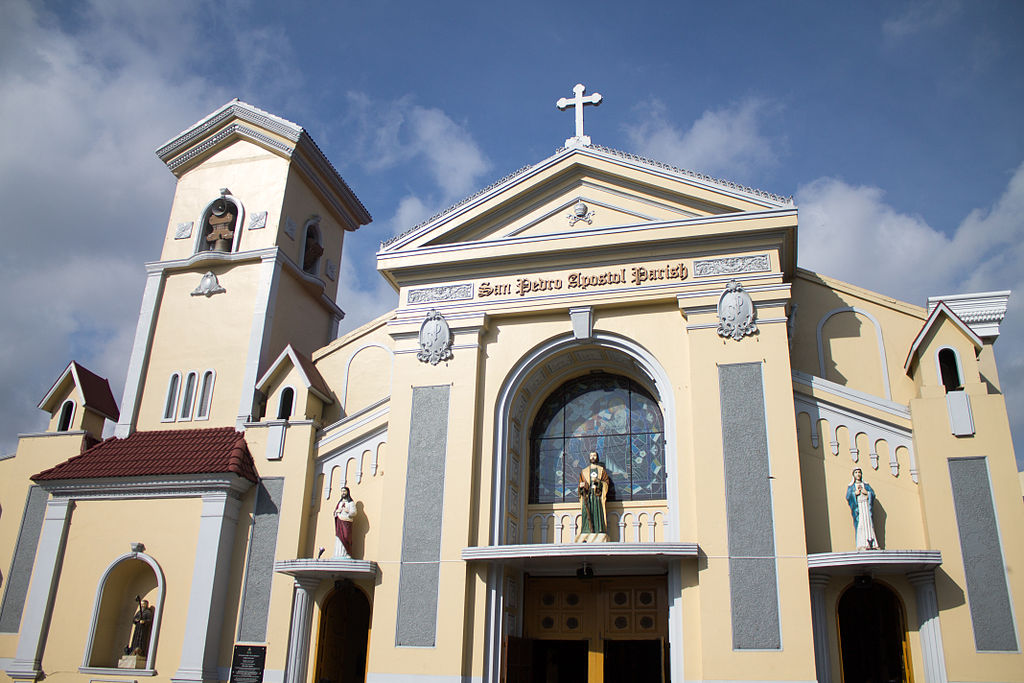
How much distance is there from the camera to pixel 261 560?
17.7 m

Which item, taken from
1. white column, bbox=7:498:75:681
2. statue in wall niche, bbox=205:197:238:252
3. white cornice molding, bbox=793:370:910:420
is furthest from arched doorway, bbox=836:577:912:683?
statue in wall niche, bbox=205:197:238:252

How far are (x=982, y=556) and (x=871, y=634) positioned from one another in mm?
2362

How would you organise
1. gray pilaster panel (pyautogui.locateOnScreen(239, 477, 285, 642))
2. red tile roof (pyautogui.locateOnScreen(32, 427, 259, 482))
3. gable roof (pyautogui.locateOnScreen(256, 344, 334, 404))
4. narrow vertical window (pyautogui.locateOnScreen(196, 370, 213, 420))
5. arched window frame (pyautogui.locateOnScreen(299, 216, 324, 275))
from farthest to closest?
arched window frame (pyautogui.locateOnScreen(299, 216, 324, 275))
narrow vertical window (pyautogui.locateOnScreen(196, 370, 213, 420))
gable roof (pyautogui.locateOnScreen(256, 344, 334, 404))
red tile roof (pyautogui.locateOnScreen(32, 427, 259, 482))
gray pilaster panel (pyautogui.locateOnScreen(239, 477, 285, 642))

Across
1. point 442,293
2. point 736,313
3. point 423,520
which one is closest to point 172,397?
point 442,293

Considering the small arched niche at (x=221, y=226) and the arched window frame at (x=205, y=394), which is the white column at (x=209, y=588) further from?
the small arched niche at (x=221, y=226)

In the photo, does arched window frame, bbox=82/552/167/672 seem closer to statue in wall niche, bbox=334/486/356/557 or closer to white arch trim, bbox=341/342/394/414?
statue in wall niche, bbox=334/486/356/557

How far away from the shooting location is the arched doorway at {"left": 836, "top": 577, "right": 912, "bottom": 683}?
1458cm

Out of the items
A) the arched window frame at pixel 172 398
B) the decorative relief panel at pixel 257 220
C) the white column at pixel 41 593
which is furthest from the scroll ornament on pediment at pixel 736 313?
the white column at pixel 41 593

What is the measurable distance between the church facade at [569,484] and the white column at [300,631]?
0.05 meters

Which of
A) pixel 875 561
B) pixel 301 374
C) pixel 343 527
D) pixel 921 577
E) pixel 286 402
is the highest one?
pixel 301 374

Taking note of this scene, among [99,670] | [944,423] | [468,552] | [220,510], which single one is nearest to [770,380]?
[944,423]

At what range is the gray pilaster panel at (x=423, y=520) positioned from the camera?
52.0 feet

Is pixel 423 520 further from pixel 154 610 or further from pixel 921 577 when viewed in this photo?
pixel 921 577

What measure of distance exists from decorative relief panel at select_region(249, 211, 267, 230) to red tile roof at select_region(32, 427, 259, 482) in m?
5.61
